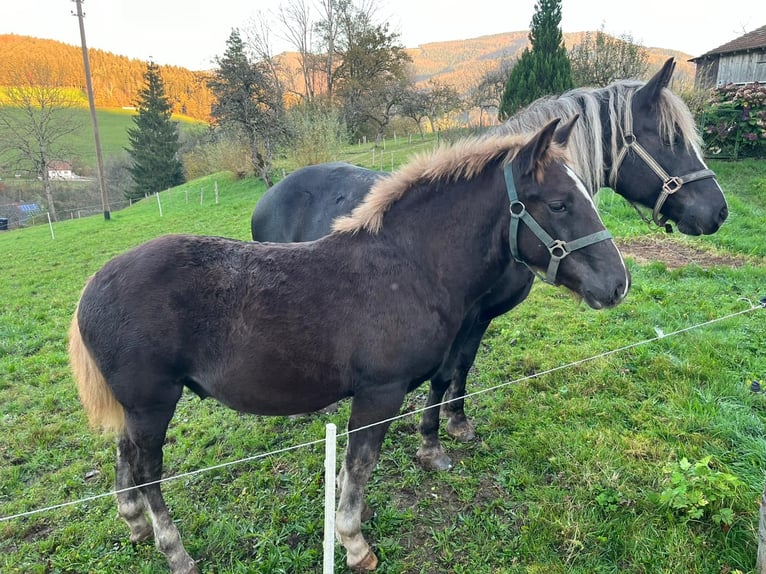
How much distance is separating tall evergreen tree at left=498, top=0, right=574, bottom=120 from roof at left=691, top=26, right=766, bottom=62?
1026 centimetres

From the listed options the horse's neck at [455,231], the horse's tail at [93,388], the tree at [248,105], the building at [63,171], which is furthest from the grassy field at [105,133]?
the horse's neck at [455,231]

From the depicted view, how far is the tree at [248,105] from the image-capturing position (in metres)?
19.3

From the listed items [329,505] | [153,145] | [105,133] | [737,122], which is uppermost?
[105,133]

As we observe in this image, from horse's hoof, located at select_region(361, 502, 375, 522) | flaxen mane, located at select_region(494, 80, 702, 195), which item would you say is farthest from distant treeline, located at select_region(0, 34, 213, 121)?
horse's hoof, located at select_region(361, 502, 375, 522)

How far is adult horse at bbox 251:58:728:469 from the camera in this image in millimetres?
3045

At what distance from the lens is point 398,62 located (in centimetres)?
3575

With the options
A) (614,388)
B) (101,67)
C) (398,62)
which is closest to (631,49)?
(398,62)

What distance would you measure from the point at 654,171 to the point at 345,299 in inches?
102

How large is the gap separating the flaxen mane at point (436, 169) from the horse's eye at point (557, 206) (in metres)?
0.27

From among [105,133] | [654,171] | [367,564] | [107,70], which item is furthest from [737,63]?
[107,70]

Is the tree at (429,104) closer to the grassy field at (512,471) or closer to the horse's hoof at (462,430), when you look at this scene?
the grassy field at (512,471)

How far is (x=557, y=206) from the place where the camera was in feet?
6.66

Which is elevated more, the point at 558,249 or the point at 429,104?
the point at 429,104

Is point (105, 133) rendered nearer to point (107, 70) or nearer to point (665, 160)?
point (107, 70)
